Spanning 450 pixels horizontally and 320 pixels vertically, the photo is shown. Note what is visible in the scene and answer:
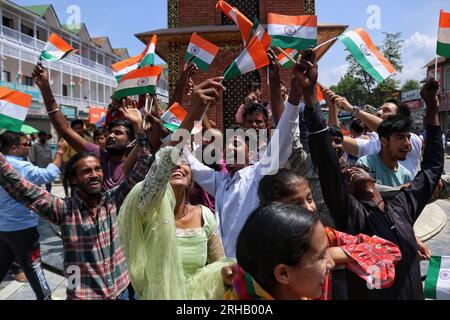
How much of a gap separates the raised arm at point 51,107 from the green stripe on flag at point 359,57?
7.85 ft

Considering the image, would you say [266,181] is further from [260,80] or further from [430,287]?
[260,80]

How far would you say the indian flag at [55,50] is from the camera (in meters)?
4.23

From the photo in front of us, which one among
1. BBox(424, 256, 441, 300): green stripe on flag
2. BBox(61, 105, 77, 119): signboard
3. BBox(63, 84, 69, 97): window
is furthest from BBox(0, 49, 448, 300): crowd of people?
BBox(63, 84, 69, 97): window

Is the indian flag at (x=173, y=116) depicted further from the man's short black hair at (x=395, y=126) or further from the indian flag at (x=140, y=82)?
the man's short black hair at (x=395, y=126)

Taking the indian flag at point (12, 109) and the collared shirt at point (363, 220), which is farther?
the indian flag at point (12, 109)

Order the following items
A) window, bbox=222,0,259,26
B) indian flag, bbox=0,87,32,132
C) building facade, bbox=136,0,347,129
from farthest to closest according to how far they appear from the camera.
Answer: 1. window, bbox=222,0,259,26
2. building facade, bbox=136,0,347,129
3. indian flag, bbox=0,87,32,132

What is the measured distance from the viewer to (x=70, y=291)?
2.28 m

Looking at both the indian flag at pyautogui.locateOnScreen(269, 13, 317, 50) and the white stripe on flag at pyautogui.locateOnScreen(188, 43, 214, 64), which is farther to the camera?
the white stripe on flag at pyautogui.locateOnScreen(188, 43, 214, 64)

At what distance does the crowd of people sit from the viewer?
1.36 m

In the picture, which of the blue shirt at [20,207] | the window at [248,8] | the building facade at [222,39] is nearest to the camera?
the blue shirt at [20,207]

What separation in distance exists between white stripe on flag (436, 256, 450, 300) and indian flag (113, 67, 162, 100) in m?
2.68

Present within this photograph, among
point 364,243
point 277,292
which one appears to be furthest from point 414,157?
point 277,292

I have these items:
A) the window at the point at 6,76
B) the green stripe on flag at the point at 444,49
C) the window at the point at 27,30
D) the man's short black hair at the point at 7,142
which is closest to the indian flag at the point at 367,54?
the green stripe on flag at the point at 444,49

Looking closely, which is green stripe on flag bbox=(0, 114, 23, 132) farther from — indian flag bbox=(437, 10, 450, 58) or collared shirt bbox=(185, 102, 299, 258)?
indian flag bbox=(437, 10, 450, 58)
